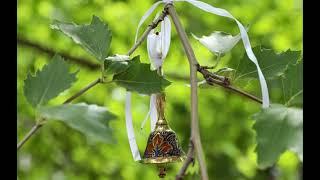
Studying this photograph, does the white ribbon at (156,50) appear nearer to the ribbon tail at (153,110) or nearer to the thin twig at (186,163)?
the ribbon tail at (153,110)

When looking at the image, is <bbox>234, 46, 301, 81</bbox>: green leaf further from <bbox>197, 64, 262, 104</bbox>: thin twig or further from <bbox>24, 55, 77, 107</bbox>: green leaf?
<bbox>24, 55, 77, 107</bbox>: green leaf

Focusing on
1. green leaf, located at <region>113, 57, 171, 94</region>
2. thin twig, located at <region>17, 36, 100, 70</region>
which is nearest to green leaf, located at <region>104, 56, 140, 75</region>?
green leaf, located at <region>113, 57, 171, 94</region>

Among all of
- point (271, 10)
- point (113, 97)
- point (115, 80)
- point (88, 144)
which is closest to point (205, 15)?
point (271, 10)

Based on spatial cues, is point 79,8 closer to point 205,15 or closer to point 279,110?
point 205,15

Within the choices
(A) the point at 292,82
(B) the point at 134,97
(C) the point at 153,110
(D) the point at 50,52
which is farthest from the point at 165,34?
(B) the point at 134,97

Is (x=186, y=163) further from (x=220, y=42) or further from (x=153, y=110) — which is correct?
(x=153, y=110)

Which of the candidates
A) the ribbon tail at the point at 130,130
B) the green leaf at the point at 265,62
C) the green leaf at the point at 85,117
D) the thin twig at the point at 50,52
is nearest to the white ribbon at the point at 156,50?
the ribbon tail at the point at 130,130
